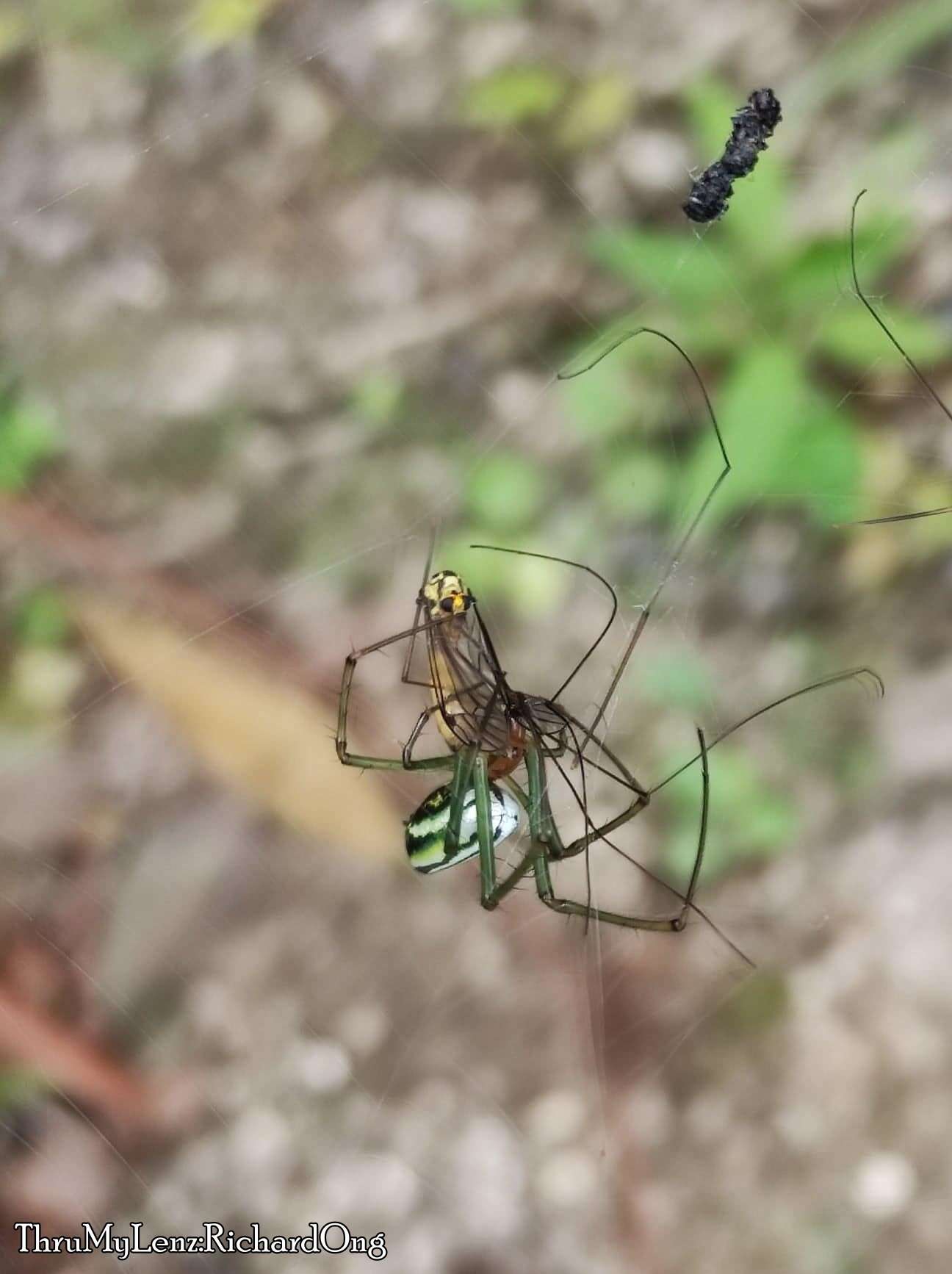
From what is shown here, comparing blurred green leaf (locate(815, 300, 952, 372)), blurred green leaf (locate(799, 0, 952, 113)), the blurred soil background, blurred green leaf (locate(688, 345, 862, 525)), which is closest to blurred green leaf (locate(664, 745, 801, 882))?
the blurred soil background

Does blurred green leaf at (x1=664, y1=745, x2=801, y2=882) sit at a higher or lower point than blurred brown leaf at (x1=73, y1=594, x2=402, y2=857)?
lower

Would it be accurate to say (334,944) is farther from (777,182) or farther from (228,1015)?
(777,182)

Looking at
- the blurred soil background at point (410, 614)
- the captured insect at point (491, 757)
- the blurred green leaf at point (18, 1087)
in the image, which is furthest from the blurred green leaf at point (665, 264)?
the blurred green leaf at point (18, 1087)

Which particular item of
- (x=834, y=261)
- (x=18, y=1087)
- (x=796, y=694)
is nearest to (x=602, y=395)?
(x=834, y=261)

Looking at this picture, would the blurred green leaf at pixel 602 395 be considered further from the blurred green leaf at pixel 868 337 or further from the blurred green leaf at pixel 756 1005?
the blurred green leaf at pixel 756 1005

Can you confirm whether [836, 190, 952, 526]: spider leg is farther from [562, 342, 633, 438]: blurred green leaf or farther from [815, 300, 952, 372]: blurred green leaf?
[562, 342, 633, 438]: blurred green leaf

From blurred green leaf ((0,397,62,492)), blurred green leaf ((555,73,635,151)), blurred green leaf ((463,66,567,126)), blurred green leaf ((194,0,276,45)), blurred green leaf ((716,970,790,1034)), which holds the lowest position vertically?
blurred green leaf ((716,970,790,1034))

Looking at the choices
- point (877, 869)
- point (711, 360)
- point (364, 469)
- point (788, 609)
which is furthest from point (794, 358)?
point (877, 869)

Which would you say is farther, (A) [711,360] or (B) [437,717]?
(A) [711,360]
